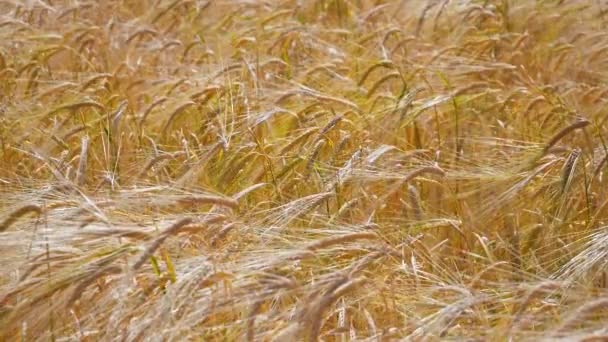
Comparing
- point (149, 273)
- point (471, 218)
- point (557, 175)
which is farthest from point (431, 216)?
point (149, 273)

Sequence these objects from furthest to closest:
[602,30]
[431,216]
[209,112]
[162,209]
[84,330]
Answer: [602,30] < [209,112] < [431,216] < [162,209] < [84,330]

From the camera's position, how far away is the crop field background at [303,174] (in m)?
1.86

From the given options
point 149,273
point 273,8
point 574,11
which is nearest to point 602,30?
point 574,11

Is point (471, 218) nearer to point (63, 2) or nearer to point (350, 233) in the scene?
point (350, 233)

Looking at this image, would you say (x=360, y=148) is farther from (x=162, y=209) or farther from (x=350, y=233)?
(x=350, y=233)

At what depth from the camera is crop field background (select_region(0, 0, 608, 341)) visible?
1.86 metres

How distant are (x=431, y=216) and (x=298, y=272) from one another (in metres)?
0.66

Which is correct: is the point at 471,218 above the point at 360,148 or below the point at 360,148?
below

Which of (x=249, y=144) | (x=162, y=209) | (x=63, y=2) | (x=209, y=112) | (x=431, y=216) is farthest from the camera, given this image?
(x=63, y=2)

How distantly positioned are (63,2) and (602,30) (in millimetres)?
2454

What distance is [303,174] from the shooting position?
8.84 ft

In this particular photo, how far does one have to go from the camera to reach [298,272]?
Result: 80.8 inches

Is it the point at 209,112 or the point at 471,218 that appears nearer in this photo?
the point at 471,218

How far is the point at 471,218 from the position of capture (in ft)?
8.67
